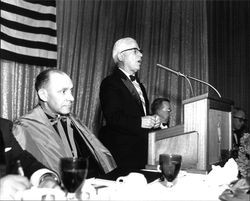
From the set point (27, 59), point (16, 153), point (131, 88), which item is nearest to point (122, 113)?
Answer: point (131, 88)

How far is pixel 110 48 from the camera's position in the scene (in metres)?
5.15

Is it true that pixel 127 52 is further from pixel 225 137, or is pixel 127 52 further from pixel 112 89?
pixel 225 137

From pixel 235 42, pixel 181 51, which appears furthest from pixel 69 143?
pixel 235 42

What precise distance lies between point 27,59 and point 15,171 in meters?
2.88

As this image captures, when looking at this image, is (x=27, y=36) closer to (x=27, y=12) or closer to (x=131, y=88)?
(x=27, y=12)

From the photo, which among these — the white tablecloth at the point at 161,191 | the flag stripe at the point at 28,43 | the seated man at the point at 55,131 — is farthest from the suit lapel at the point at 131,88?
the white tablecloth at the point at 161,191

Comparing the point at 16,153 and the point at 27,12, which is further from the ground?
the point at 27,12

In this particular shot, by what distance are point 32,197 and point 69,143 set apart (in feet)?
4.61

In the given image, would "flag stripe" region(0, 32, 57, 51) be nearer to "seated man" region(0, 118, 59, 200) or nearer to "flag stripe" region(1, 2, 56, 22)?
"flag stripe" region(1, 2, 56, 22)

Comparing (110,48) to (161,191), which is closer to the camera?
(161,191)

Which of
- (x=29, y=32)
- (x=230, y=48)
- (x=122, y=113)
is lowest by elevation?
(x=122, y=113)

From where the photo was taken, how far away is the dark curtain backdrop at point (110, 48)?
14.1 ft

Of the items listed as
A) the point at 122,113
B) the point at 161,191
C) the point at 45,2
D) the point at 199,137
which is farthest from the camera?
the point at 45,2

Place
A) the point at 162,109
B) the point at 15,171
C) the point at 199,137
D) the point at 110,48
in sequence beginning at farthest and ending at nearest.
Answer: the point at 110,48, the point at 162,109, the point at 199,137, the point at 15,171
